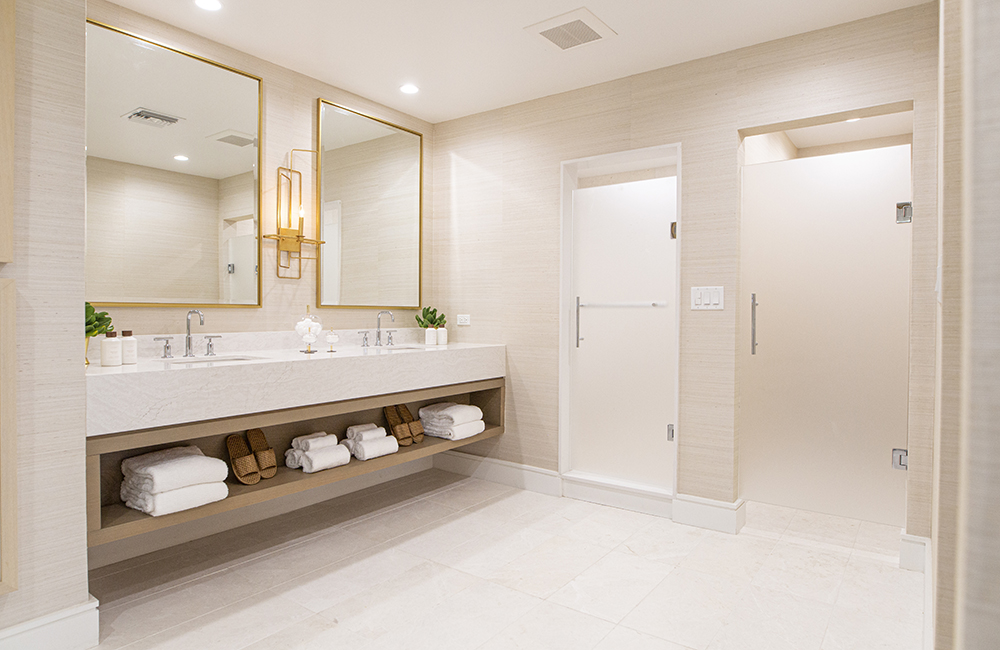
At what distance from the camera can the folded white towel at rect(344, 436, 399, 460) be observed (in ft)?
9.46

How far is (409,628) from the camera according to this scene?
6.54 feet

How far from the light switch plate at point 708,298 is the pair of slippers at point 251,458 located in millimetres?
2214

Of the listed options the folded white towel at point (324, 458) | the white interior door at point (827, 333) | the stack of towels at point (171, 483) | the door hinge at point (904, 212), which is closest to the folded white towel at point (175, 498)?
the stack of towels at point (171, 483)

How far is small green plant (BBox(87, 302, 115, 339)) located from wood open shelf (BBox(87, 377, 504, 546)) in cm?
46

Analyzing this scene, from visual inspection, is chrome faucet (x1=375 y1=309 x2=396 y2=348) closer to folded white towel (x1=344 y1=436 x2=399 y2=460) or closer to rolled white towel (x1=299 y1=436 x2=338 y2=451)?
folded white towel (x1=344 y1=436 x2=399 y2=460)

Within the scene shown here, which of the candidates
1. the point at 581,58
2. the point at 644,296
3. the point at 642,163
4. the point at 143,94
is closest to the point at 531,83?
the point at 581,58

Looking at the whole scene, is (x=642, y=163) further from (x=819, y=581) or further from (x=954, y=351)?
(x=954, y=351)

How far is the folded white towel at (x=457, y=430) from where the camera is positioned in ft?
11.0

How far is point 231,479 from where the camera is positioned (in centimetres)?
255

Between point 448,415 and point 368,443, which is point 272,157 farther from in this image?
point 448,415

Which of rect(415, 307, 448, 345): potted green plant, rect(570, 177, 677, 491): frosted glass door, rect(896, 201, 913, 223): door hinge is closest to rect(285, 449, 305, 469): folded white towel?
rect(415, 307, 448, 345): potted green plant

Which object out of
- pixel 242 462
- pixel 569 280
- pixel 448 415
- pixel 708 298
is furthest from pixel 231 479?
pixel 708 298

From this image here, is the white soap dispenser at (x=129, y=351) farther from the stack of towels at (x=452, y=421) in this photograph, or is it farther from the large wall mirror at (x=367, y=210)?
the stack of towels at (x=452, y=421)

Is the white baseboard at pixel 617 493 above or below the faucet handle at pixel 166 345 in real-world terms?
below
